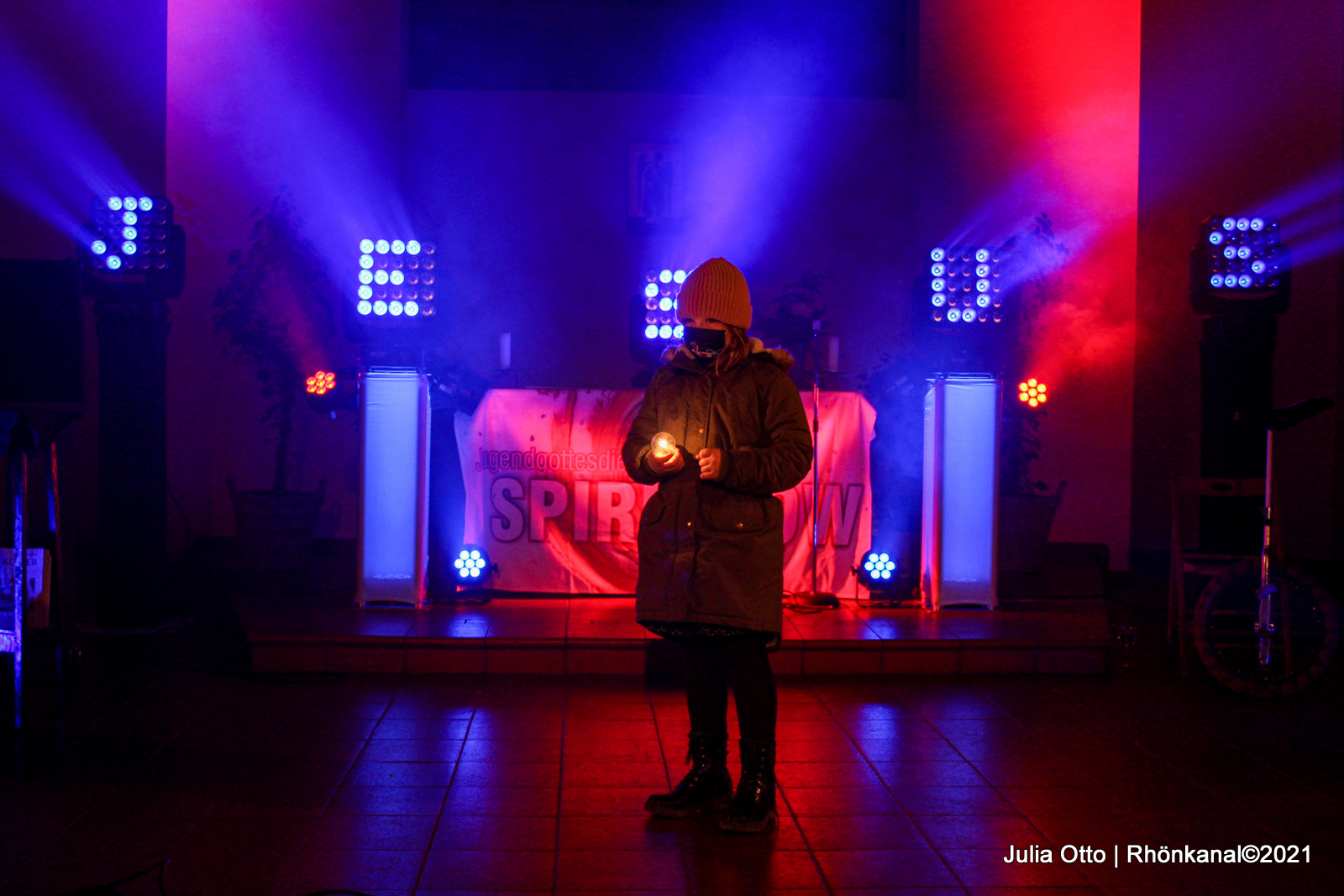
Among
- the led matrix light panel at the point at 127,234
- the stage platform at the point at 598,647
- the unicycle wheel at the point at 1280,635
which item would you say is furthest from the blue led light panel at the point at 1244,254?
the led matrix light panel at the point at 127,234

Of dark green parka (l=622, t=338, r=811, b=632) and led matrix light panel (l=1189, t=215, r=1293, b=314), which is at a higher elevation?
led matrix light panel (l=1189, t=215, r=1293, b=314)

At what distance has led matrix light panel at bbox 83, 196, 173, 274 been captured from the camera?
5.35 meters

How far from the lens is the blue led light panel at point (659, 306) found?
6.52 m

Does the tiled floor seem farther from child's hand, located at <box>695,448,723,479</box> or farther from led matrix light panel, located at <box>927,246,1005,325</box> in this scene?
led matrix light panel, located at <box>927,246,1005,325</box>

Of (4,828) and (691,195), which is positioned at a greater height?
(691,195)

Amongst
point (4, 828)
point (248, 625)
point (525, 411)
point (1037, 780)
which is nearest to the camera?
point (4, 828)

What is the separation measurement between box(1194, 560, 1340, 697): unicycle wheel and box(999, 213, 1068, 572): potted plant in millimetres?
1753

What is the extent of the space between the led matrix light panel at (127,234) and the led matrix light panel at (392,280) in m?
1.00

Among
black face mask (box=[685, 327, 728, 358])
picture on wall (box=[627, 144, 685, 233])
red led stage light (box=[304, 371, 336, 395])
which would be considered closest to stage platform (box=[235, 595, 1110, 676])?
red led stage light (box=[304, 371, 336, 395])

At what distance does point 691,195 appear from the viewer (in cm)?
852

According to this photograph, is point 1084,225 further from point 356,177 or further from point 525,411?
point 356,177

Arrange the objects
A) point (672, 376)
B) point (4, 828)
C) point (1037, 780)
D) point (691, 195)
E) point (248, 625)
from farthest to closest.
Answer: point (691, 195), point (248, 625), point (1037, 780), point (672, 376), point (4, 828)

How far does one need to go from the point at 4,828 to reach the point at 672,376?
7.46 ft

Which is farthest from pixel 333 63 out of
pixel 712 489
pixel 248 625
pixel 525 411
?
pixel 712 489
